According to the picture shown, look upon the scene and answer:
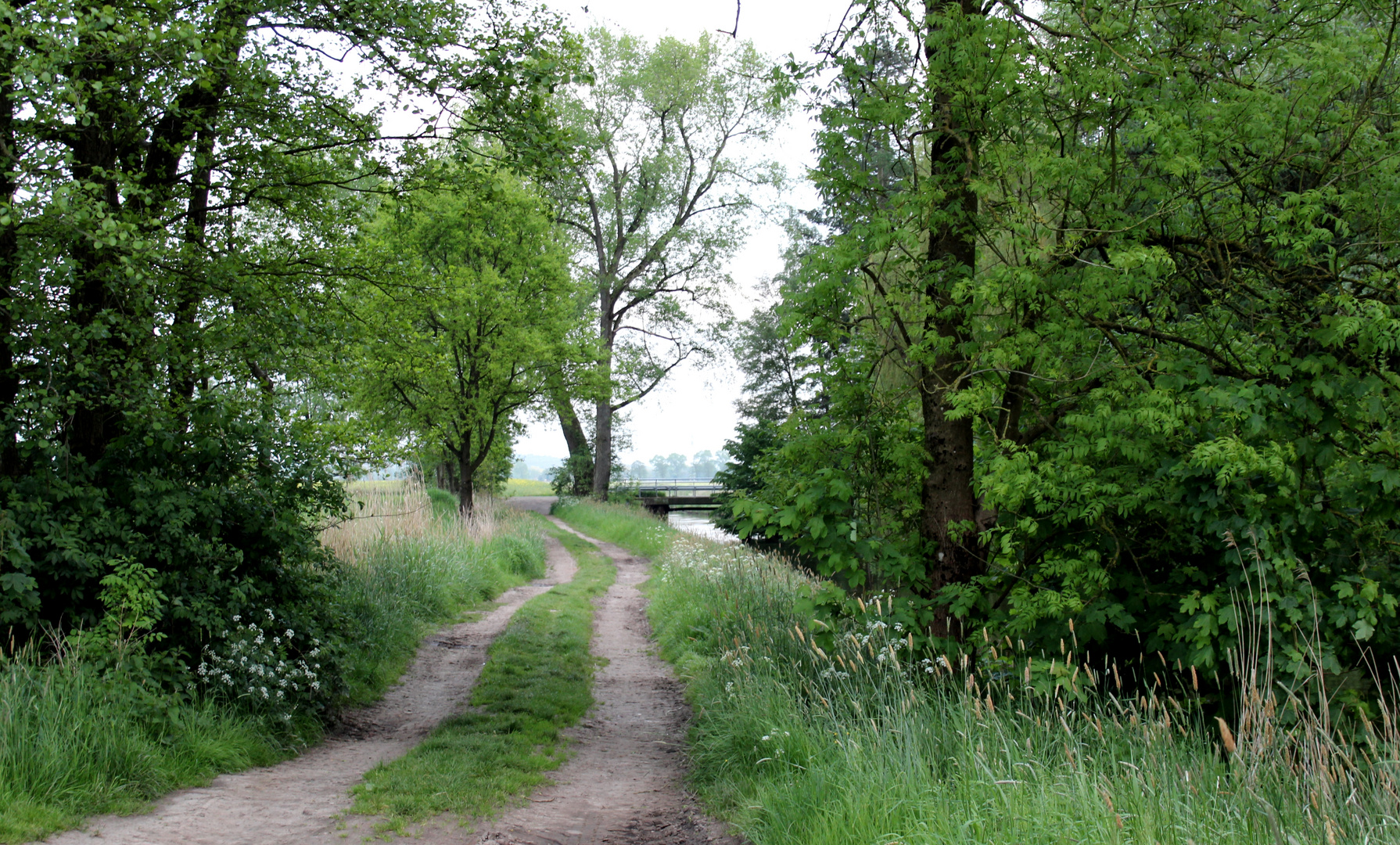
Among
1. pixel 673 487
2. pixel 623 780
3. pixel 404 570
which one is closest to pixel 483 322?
pixel 404 570

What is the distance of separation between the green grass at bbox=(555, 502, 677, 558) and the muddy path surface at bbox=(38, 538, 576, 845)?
1026cm

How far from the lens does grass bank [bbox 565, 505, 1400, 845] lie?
10.8ft

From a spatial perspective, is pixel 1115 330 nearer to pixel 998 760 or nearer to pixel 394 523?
pixel 998 760

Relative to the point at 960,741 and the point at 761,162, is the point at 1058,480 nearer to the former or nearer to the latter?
the point at 960,741

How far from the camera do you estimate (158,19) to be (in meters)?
6.27

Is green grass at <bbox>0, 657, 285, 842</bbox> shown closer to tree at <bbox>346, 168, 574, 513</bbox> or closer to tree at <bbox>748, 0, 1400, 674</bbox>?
tree at <bbox>748, 0, 1400, 674</bbox>

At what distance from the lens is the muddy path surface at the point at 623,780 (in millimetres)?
4977

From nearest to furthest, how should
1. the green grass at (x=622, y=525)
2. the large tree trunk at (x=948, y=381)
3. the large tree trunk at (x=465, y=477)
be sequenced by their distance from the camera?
the large tree trunk at (x=948, y=381) < the green grass at (x=622, y=525) < the large tree trunk at (x=465, y=477)

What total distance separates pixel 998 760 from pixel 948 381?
3.15m

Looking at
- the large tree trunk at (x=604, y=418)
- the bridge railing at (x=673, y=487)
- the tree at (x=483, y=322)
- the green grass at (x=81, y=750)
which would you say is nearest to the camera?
the green grass at (x=81, y=750)

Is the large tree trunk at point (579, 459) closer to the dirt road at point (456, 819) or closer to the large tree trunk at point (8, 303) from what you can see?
the dirt road at point (456, 819)

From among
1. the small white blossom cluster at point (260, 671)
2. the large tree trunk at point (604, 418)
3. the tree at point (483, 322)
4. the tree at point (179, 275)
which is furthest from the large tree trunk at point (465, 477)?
the small white blossom cluster at point (260, 671)

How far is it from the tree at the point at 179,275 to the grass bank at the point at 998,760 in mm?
3998

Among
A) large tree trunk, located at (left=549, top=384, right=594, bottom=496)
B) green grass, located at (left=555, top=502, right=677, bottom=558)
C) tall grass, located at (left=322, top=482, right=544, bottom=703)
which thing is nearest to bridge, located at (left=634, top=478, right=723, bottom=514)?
large tree trunk, located at (left=549, top=384, right=594, bottom=496)
